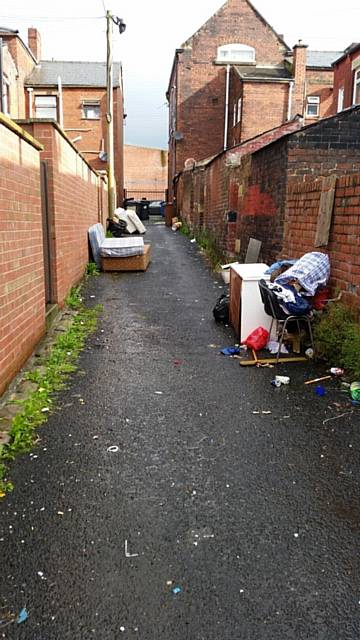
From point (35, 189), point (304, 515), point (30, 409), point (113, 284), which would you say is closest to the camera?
point (304, 515)

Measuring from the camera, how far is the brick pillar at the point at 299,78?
81.1 ft

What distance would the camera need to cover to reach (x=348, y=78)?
65.5ft

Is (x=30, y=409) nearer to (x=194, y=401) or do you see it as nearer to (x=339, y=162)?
(x=194, y=401)

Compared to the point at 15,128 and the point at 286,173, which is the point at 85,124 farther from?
the point at 15,128

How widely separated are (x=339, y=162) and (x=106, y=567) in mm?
7638

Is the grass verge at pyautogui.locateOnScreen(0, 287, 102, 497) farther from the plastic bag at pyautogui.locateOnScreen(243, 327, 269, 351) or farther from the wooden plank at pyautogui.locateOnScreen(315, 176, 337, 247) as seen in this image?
the wooden plank at pyautogui.locateOnScreen(315, 176, 337, 247)

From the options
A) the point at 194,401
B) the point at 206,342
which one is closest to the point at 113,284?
the point at 206,342

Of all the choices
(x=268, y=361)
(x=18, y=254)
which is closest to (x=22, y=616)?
(x=18, y=254)

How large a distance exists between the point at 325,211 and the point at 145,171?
4419cm

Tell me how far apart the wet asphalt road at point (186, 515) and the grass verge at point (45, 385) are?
0.36 ft

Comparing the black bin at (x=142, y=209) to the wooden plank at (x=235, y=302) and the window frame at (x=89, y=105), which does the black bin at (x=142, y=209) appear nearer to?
the window frame at (x=89, y=105)

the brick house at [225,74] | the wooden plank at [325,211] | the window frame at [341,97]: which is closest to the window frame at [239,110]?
the brick house at [225,74]

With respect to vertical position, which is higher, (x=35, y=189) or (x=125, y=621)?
(x=35, y=189)

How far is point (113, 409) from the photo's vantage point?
3.95 metres
